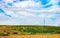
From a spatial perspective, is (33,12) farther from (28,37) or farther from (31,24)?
(28,37)

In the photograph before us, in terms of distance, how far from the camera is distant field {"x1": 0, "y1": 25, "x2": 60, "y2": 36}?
2.22 m

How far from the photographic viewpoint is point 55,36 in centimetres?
220

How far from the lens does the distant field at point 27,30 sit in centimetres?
222

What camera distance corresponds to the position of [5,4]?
2.24 meters

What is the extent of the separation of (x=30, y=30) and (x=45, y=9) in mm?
287

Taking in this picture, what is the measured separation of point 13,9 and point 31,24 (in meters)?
0.26

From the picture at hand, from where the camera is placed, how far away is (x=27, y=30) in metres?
2.23

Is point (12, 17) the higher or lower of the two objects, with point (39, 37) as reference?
higher

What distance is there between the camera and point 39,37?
220 centimetres

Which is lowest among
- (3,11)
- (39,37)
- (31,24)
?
(39,37)

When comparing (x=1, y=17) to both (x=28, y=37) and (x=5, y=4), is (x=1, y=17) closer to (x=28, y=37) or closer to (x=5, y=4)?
(x=5, y=4)

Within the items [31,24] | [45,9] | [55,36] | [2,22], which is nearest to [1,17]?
[2,22]

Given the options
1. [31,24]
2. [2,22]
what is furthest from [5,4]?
[31,24]

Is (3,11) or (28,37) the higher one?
(3,11)
